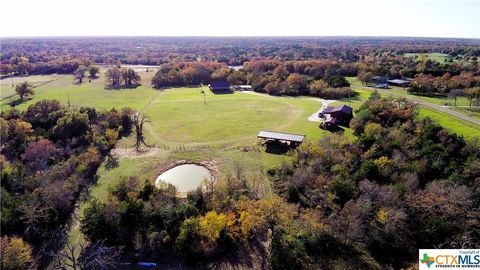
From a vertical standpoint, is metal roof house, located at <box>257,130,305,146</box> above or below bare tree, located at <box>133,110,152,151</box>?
above

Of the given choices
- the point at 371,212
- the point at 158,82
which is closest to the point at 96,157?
the point at 371,212

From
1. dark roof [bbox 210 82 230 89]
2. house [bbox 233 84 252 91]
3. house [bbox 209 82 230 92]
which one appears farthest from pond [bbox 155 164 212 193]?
house [bbox 233 84 252 91]

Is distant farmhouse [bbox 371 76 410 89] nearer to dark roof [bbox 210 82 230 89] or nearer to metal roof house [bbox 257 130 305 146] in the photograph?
dark roof [bbox 210 82 230 89]

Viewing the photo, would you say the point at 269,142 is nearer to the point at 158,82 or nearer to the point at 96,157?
the point at 96,157

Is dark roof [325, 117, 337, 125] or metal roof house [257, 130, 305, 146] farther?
dark roof [325, 117, 337, 125]

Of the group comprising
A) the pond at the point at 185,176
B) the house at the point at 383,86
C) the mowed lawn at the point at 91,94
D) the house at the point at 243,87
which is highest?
the house at the point at 383,86

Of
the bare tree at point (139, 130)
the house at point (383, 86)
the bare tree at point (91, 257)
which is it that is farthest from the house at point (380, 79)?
the bare tree at point (91, 257)

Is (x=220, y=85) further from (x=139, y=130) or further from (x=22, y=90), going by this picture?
(x=22, y=90)

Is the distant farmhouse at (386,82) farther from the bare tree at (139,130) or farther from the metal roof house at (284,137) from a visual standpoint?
the bare tree at (139,130)
